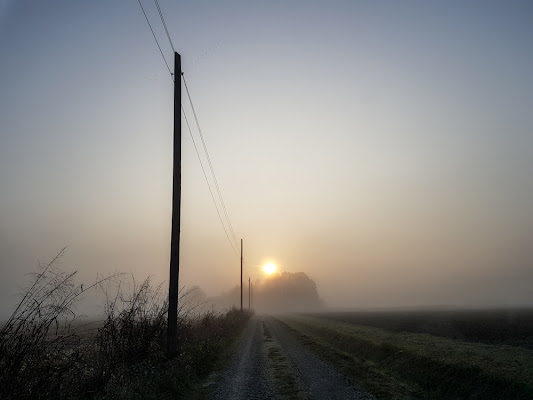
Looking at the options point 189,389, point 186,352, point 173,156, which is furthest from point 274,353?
point 173,156

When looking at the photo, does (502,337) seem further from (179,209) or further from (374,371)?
(179,209)

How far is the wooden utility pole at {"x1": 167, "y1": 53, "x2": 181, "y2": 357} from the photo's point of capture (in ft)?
41.0

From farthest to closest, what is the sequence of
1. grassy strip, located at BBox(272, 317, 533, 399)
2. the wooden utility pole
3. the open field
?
the open field, the wooden utility pole, grassy strip, located at BBox(272, 317, 533, 399)

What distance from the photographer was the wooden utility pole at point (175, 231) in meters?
12.5

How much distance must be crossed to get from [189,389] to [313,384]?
13.0 feet

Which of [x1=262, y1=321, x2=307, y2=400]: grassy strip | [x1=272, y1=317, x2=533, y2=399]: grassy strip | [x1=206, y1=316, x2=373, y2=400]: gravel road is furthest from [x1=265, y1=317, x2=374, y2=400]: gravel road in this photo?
[x1=272, y1=317, x2=533, y2=399]: grassy strip

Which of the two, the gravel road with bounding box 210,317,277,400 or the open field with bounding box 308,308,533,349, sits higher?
the gravel road with bounding box 210,317,277,400

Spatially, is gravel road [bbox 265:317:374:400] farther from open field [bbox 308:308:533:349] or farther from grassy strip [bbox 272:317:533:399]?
open field [bbox 308:308:533:349]

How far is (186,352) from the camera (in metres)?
14.1

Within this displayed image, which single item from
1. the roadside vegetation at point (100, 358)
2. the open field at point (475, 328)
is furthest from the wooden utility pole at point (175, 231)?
the open field at point (475, 328)

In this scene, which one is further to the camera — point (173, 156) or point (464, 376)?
point (173, 156)

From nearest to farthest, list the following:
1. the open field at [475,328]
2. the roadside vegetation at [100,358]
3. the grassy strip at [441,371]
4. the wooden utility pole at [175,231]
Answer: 1. the roadside vegetation at [100,358]
2. the grassy strip at [441,371]
3. the wooden utility pole at [175,231]
4. the open field at [475,328]

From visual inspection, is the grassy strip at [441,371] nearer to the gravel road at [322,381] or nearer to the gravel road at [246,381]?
the gravel road at [322,381]

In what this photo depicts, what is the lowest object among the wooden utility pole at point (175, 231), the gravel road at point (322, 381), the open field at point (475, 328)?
the open field at point (475, 328)
